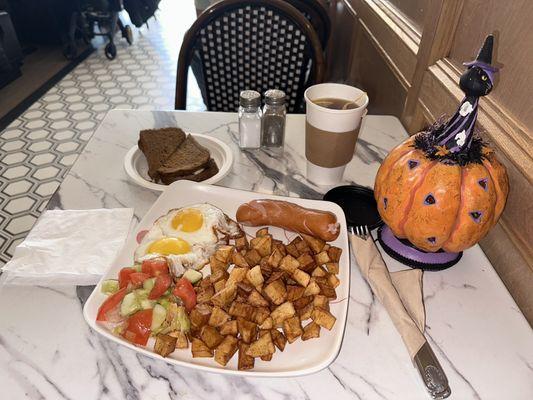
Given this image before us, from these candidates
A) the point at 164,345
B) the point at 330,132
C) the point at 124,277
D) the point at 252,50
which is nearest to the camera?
the point at 164,345

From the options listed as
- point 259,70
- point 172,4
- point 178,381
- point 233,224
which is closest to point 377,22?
point 259,70

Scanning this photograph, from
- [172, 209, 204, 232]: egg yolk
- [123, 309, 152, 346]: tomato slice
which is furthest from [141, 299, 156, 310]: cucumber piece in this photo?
[172, 209, 204, 232]: egg yolk

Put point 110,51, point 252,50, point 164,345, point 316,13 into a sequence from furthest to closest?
1. point 110,51
2. point 316,13
3. point 252,50
4. point 164,345

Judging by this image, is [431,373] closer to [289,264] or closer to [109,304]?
[289,264]

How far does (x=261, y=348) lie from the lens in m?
0.73

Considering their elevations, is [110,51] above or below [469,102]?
below

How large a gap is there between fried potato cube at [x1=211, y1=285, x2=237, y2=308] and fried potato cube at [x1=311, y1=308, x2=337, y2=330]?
0.17 metres

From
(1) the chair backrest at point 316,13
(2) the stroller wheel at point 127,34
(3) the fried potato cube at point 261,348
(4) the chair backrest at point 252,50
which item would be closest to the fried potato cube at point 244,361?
(3) the fried potato cube at point 261,348

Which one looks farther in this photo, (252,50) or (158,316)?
(252,50)

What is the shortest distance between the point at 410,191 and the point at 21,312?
0.82m

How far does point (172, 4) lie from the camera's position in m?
6.46

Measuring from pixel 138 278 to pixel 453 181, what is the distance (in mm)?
642

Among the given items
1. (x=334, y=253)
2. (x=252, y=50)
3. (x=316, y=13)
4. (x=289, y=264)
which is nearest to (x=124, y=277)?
(x=289, y=264)

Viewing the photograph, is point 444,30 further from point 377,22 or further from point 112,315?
point 112,315
